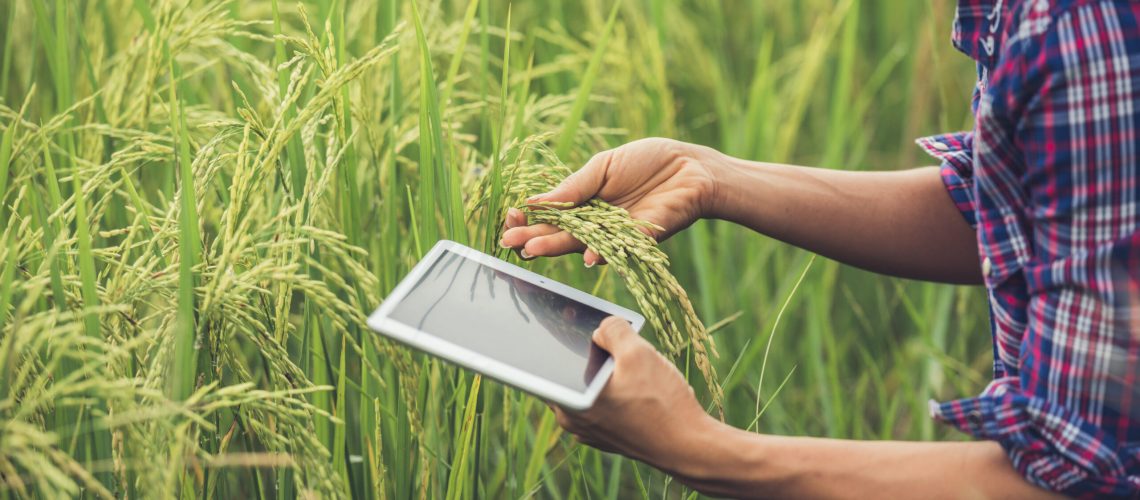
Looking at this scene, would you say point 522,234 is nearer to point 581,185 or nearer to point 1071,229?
point 581,185

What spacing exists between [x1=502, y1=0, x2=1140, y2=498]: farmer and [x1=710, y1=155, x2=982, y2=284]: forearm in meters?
0.12

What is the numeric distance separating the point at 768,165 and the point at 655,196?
257 millimetres

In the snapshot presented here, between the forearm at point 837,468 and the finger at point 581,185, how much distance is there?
420mm

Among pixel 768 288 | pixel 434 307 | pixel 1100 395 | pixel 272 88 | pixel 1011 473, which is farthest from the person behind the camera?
pixel 768 288

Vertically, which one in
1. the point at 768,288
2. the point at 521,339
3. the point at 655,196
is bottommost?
the point at 768,288

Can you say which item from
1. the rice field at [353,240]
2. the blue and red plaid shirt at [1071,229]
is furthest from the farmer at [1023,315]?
the rice field at [353,240]

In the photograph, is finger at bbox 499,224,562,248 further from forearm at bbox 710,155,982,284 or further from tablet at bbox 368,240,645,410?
forearm at bbox 710,155,982,284

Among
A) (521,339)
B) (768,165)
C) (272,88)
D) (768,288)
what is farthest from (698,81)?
(521,339)

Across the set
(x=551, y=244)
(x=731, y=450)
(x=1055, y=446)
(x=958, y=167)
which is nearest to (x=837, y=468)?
(x=731, y=450)

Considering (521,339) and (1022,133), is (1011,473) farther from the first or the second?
(521,339)

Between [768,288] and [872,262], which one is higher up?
[872,262]

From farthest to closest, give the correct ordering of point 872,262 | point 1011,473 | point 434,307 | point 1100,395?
point 872,262 → point 434,307 → point 1011,473 → point 1100,395

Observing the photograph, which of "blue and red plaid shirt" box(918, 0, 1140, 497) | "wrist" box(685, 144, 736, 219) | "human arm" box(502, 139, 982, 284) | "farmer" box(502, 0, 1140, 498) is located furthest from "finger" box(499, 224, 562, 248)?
"blue and red plaid shirt" box(918, 0, 1140, 497)

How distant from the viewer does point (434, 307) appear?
130cm
